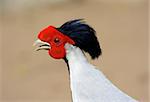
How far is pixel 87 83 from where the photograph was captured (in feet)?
13.5

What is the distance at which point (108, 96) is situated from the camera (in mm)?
4055

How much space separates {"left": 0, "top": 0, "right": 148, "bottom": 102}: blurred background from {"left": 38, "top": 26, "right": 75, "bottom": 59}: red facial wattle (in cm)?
447

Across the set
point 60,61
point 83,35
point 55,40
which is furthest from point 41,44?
point 60,61

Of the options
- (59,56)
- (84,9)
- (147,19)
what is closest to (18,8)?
(84,9)

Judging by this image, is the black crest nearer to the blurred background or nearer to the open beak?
the open beak

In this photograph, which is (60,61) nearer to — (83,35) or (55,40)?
(55,40)

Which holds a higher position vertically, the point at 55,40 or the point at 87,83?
the point at 55,40

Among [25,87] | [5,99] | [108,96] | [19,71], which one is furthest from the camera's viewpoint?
[19,71]

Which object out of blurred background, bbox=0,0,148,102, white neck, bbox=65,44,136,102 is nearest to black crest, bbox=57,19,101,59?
white neck, bbox=65,44,136,102

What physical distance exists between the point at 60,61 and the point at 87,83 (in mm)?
6958

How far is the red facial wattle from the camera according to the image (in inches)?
167

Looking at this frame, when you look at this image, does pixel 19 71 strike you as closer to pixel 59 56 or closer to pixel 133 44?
pixel 133 44

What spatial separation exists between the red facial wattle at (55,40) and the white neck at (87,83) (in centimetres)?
4

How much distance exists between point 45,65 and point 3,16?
11.2 feet
